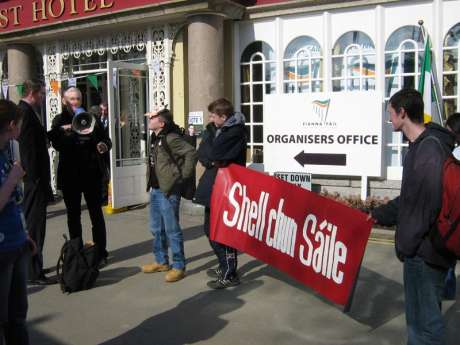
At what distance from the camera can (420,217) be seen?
2723 millimetres

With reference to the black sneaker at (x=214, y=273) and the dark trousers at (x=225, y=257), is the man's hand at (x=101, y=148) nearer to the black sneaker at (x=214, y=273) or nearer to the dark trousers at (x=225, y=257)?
the dark trousers at (x=225, y=257)

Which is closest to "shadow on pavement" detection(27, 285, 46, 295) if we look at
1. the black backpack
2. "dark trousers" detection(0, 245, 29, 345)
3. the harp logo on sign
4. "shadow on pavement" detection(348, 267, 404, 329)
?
the black backpack

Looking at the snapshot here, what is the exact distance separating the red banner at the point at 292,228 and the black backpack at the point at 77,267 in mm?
1228

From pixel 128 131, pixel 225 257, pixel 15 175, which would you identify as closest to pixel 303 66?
pixel 128 131

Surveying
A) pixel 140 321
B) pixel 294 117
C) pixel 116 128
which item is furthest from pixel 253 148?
pixel 140 321

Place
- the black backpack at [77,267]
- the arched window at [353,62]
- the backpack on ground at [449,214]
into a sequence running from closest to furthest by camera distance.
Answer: the backpack on ground at [449,214] < the black backpack at [77,267] < the arched window at [353,62]

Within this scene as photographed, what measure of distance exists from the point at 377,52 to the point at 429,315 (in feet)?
18.1

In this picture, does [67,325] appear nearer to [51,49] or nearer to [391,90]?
[391,90]

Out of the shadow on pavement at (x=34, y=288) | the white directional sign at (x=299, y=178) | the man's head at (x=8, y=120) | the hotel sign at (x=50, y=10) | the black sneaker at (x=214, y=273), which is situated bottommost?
the shadow on pavement at (x=34, y=288)

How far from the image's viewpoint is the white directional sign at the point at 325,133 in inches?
285

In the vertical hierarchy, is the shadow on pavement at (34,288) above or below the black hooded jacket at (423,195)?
below

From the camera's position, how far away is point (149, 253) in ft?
20.2

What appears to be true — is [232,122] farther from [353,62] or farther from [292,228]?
[353,62]

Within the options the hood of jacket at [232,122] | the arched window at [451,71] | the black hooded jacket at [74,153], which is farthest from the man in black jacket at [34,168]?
the arched window at [451,71]
